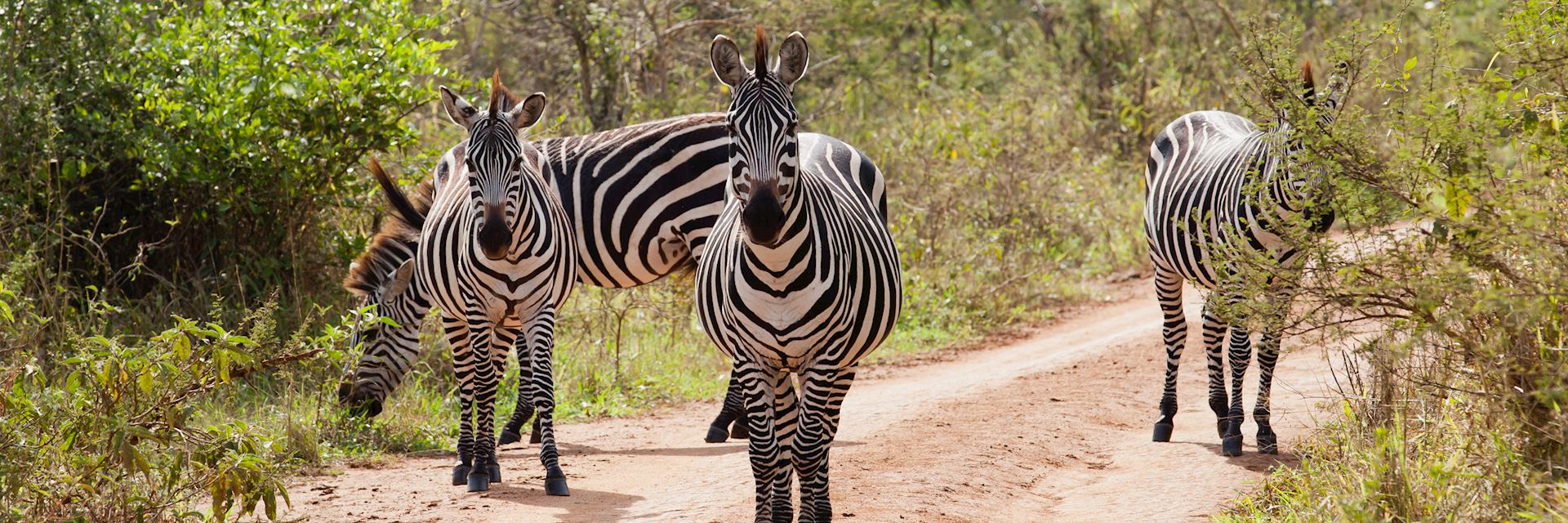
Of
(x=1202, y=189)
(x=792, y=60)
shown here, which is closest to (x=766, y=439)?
(x=792, y=60)

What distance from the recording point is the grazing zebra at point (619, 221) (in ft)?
25.2

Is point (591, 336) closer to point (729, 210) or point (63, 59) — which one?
point (63, 59)

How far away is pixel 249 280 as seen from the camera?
8.97 m

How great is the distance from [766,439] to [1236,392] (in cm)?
285

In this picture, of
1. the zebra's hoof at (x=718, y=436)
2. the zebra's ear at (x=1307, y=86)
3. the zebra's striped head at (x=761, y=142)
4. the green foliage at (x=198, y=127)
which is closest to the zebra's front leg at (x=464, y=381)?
the zebra's hoof at (x=718, y=436)

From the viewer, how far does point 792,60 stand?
483 centimetres

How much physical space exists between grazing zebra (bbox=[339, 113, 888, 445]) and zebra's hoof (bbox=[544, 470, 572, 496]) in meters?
1.47

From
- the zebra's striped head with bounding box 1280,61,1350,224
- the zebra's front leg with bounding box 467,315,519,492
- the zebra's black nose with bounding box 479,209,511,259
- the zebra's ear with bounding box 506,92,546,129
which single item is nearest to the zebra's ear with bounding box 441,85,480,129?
the zebra's ear with bounding box 506,92,546,129

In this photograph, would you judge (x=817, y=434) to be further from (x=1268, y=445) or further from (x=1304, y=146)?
(x=1268, y=445)

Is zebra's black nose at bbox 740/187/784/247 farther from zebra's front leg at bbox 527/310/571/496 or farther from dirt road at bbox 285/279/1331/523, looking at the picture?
zebra's front leg at bbox 527/310/571/496

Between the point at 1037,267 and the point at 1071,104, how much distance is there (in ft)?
15.7

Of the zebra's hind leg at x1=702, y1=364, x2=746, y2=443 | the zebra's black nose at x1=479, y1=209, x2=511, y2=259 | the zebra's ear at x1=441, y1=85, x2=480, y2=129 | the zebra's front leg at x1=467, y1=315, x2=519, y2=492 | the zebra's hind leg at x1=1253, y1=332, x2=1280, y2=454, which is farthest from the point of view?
the zebra's hind leg at x1=702, y1=364, x2=746, y2=443

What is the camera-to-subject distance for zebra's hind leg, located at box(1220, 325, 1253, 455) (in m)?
6.53

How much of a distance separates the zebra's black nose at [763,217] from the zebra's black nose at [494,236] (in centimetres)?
189
